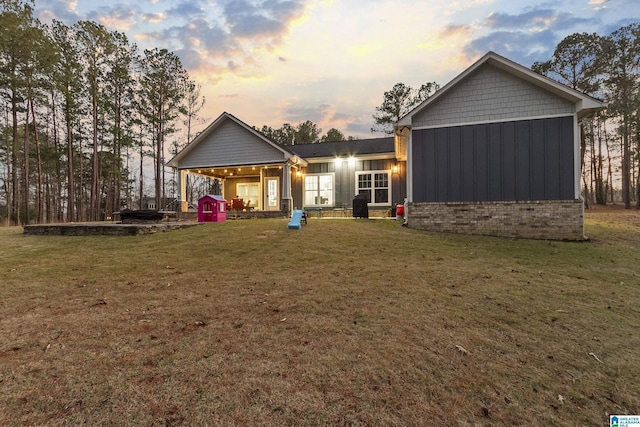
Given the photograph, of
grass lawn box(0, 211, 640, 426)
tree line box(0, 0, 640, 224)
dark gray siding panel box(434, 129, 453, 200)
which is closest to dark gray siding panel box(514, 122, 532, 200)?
dark gray siding panel box(434, 129, 453, 200)

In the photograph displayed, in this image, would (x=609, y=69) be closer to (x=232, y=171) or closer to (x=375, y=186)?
(x=375, y=186)

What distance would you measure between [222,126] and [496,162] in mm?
14321

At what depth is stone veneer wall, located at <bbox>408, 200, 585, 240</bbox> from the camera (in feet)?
32.0

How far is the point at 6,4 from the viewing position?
57.5 feet

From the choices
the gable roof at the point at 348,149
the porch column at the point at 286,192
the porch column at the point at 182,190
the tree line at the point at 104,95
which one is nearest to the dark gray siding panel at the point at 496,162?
the gable roof at the point at 348,149

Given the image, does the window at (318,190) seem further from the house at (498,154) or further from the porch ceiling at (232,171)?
the house at (498,154)

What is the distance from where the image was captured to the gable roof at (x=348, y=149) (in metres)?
17.1

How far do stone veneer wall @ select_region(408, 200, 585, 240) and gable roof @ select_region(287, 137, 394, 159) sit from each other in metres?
6.47

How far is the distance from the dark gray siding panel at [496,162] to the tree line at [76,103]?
950 inches

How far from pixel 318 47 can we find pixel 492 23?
9.34m

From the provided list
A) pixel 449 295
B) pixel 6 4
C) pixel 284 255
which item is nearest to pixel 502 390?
pixel 449 295

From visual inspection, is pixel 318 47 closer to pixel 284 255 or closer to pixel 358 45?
pixel 358 45

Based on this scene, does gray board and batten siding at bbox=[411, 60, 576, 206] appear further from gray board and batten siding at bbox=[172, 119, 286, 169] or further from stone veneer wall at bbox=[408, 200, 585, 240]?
gray board and batten siding at bbox=[172, 119, 286, 169]

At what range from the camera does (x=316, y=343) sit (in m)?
2.76
